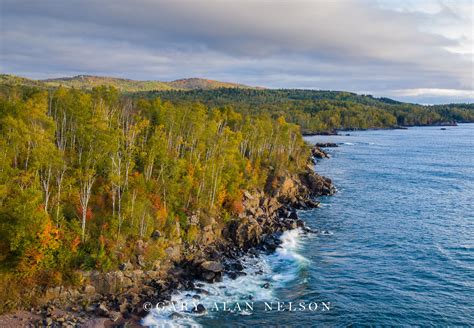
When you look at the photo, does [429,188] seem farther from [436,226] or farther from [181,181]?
[181,181]

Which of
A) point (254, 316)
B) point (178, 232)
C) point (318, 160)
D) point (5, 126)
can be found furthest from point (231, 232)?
point (318, 160)

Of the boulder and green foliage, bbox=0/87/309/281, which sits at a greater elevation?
green foliage, bbox=0/87/309/281

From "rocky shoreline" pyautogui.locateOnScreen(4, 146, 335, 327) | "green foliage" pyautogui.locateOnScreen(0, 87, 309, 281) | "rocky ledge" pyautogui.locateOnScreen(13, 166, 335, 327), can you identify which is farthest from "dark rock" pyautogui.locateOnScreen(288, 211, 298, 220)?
"green foliage" pyautogui.locateOnScreen(0, 87, 309, 281)

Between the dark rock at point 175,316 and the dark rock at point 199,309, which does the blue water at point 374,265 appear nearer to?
the dark rock at point 199,309

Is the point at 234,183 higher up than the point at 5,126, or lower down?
A: lower down

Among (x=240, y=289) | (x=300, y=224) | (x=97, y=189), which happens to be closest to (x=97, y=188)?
(x=97, y=189)

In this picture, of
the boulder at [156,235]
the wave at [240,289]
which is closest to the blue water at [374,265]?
the wave at [240,289]

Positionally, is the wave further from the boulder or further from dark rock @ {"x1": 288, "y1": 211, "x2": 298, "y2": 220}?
dark rock @ {"x1": 288, "y1": 211, "x2": 298, "y2": 220}
